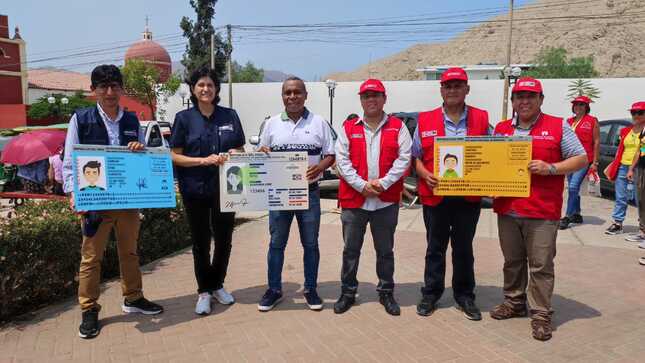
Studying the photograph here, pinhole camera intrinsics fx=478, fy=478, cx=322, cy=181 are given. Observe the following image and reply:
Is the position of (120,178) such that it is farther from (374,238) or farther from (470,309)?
(470,309)

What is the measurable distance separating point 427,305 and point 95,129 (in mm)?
3060

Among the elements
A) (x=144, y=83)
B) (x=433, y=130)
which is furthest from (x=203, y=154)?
(x=144, y=83)

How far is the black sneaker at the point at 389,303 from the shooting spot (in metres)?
4.09

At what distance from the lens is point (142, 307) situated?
4117mm

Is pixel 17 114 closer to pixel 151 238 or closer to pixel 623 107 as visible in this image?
pixel 151 238

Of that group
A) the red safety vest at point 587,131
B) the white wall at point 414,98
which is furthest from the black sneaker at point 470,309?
the white wall at point 414,98

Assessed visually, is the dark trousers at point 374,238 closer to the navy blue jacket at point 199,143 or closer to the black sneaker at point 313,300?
the black sneaker at point 313,300

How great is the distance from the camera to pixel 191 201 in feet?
13.1

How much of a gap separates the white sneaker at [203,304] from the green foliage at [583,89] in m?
20.6

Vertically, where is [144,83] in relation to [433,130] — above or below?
above

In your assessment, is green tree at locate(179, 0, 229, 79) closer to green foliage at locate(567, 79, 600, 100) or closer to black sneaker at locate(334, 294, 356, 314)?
green foliage at locate(567, 79, 600, 100)

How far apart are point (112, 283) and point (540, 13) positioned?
11714 centimetres

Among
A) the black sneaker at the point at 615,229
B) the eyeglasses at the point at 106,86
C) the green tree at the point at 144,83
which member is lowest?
the black sneaker at the point at 615,229

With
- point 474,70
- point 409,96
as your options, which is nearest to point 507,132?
point 409,96
